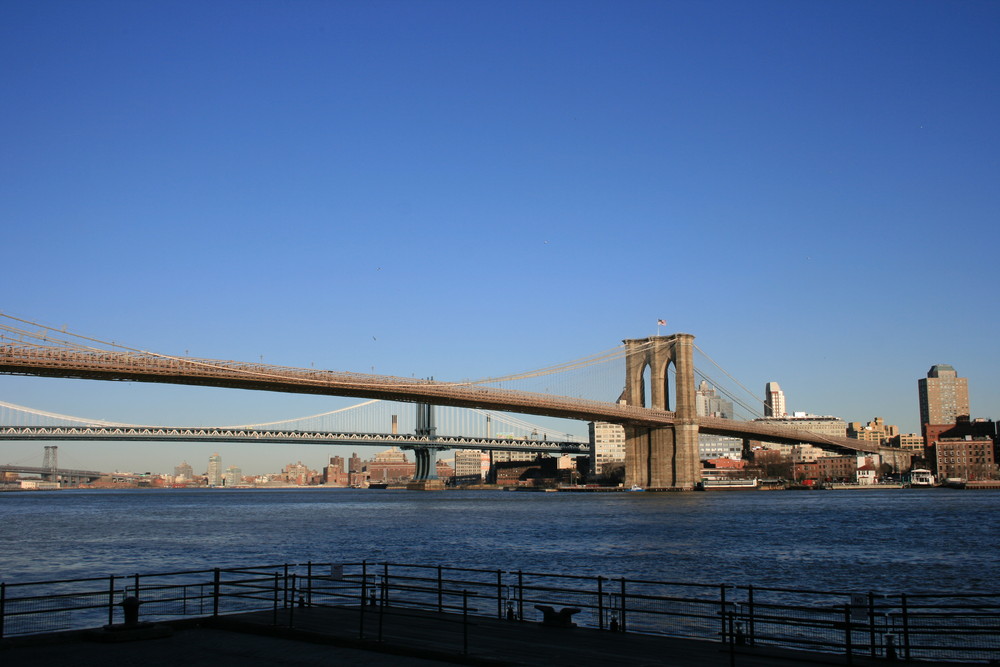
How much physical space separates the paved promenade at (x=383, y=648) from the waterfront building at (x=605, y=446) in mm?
149667

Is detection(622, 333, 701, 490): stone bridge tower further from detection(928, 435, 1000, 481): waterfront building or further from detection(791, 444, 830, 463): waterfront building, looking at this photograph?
detection(791, 444, 830, 463): waterfront building

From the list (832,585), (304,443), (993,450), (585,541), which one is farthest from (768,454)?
(832,585)

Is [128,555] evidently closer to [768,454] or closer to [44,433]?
[44,433]

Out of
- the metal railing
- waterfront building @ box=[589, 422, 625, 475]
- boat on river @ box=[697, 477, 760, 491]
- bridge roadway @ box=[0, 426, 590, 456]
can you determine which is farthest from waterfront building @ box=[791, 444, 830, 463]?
the metal railing

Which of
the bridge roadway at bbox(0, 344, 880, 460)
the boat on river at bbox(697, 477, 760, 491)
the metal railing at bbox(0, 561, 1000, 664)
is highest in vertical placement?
the bridge roadway at bbox(0, 344, 880, 460)

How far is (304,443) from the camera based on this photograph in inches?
4363

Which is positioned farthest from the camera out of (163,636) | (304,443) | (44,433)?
(304,443)

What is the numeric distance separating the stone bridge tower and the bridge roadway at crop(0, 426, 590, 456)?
32.3 m

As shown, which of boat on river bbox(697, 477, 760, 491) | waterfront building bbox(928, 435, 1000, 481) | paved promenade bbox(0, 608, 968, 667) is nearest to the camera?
paved promenade bbox(0, 608, 968, 667)

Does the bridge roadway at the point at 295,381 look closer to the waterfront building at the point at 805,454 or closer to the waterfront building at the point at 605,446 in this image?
the waterfront building at the point at 605,446

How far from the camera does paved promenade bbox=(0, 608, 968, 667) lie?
10234mm

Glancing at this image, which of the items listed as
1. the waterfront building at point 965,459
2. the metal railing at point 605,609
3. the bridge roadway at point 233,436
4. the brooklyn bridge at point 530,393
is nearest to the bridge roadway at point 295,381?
the brooklyn bridge at point 530,393

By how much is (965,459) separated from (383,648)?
152m

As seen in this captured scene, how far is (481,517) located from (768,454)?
12010 cm
